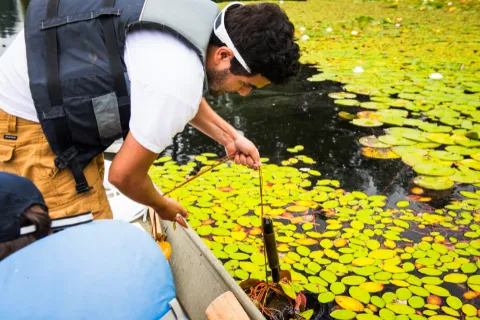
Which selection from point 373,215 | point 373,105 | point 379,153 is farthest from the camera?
point 373,105

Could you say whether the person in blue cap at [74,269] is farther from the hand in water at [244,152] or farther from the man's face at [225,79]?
the hand in water at [244,152]

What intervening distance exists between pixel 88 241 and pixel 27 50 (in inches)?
23.1

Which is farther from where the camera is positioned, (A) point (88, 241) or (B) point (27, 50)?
(B) point (27, 50)

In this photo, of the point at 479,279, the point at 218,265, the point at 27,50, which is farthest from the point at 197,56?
the point at 479,279

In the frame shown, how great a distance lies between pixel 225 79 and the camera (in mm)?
1271

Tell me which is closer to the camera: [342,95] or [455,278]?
[455,278]

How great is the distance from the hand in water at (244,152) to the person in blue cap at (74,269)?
31.8 inches

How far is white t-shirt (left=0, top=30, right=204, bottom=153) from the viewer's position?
104 centimetres

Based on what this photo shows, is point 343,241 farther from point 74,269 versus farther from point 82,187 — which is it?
point 74,269

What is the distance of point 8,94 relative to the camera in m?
1.25

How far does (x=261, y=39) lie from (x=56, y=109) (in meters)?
0.58

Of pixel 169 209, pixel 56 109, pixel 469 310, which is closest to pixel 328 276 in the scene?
pixel 469 310

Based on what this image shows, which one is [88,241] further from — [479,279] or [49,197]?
[479,279]

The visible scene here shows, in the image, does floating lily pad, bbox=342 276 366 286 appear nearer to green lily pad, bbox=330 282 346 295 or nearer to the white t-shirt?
green lily pad, bbox=330 282 346 295
